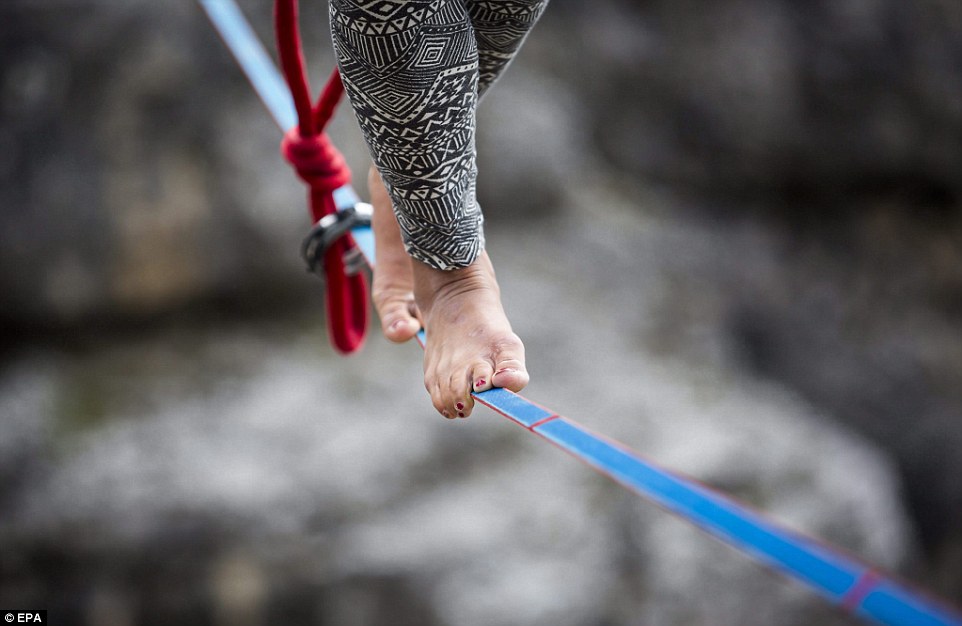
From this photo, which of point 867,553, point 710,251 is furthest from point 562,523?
point 710,251

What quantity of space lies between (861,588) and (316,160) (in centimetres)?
50

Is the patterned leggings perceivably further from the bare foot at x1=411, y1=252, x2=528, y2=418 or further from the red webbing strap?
the red webbing strap

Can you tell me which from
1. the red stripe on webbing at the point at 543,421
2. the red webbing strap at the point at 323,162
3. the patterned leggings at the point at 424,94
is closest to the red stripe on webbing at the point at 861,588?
the red stripe on webbing at the point at 543,421

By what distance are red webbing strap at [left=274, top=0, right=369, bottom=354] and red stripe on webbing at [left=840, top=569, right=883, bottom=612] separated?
44cm

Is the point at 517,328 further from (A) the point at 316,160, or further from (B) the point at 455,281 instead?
(B) the point at 455,281

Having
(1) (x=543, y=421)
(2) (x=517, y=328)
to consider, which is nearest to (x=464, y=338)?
(1) (x=543, y=421)

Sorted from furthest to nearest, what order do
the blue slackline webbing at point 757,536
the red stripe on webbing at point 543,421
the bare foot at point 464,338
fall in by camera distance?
the bare foot at point 464,338 < the red stripe on webbing at point 543,421 < the blue slackline webbing at point 757,536

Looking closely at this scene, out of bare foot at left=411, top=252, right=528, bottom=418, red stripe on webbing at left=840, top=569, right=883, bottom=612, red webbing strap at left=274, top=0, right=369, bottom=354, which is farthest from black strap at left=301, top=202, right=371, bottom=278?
red stripe on webbing at left=840, top=569, right=883, bottom=612

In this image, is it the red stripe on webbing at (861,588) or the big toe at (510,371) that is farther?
the big toe at (510,371)

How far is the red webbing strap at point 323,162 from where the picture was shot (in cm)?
62

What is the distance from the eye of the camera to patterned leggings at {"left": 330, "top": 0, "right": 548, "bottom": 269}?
42 cm

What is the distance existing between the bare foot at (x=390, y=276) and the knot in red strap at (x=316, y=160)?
0.15 feet

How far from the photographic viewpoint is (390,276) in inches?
24.3

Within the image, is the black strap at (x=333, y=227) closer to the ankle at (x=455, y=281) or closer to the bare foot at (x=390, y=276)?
the bare foot at (x=390, y=276)
